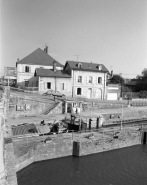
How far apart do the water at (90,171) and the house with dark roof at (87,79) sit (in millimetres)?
→ 19860

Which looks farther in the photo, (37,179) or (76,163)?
(76,163)

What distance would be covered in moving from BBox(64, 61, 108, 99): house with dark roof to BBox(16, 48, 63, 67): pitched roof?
642cm

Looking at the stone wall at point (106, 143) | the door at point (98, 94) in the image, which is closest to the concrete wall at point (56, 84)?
the door at point (98, 94)

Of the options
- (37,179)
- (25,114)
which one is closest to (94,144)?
(37,179)

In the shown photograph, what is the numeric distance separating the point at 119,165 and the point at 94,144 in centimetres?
286

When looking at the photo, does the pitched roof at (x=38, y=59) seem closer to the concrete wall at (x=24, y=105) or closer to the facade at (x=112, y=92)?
the facade at (x=112, y=92)

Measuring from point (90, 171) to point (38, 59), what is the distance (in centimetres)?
3141

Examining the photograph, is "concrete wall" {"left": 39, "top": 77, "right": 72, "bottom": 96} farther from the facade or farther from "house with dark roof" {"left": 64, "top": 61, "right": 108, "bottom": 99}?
the facade

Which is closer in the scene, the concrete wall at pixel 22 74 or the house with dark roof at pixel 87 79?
the house with dark roof at pixel 87 79

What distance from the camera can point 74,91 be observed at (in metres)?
33.5

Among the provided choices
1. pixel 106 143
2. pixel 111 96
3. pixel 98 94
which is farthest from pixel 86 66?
pixel 106 143

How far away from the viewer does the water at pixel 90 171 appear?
11.2 m

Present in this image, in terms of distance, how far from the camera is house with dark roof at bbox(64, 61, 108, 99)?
33422mm

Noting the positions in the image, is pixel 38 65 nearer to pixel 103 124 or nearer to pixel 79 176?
pixel 103 124
